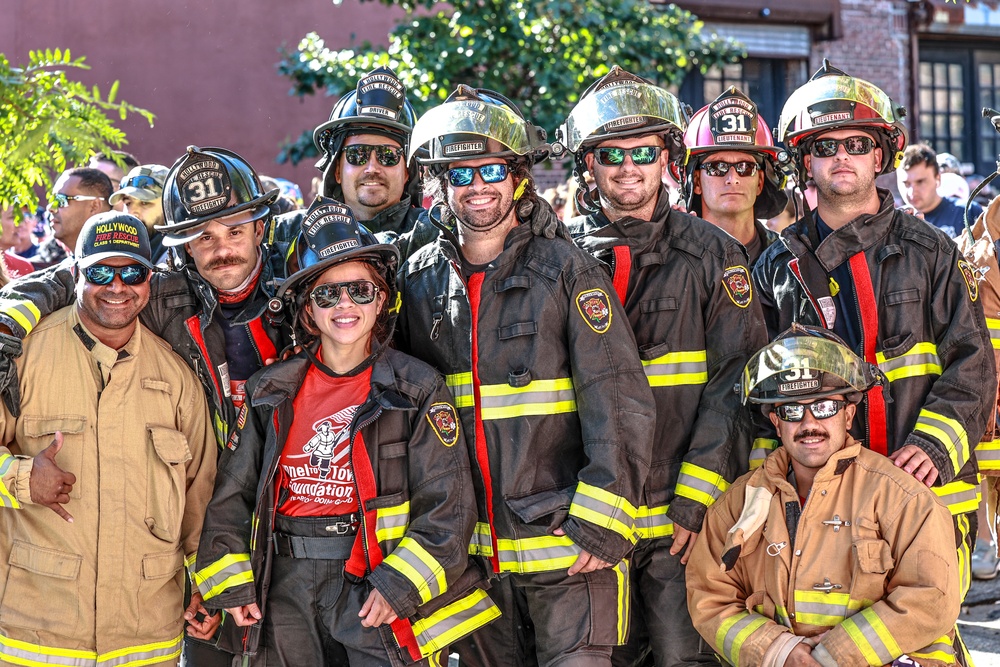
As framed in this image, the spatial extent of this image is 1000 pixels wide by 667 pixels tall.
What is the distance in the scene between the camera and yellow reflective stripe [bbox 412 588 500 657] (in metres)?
3.83

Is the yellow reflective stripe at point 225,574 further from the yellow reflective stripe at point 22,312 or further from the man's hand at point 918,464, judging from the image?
the man's hand at point 918,464

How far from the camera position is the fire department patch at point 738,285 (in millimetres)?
4145

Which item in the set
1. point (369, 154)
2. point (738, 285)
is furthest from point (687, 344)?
point (369, 154)

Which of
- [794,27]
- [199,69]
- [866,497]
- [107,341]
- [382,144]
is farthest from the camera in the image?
[794,27]

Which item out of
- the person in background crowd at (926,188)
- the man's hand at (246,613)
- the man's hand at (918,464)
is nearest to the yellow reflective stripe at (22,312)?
the man's hand at (246,613)

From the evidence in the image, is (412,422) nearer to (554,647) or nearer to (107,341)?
(554,647)

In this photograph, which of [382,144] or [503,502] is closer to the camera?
[503,502]

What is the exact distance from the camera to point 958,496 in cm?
418

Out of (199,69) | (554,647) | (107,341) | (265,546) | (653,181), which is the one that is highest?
(199,69)

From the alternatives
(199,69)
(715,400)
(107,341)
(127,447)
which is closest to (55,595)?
(127,447)

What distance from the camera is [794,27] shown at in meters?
14.1

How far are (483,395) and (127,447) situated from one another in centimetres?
128

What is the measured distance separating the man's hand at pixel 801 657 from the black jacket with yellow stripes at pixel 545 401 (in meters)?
0.64

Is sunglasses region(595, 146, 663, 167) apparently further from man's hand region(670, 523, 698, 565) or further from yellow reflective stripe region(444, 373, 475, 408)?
man's hand region(670, 523, 698, 565)
